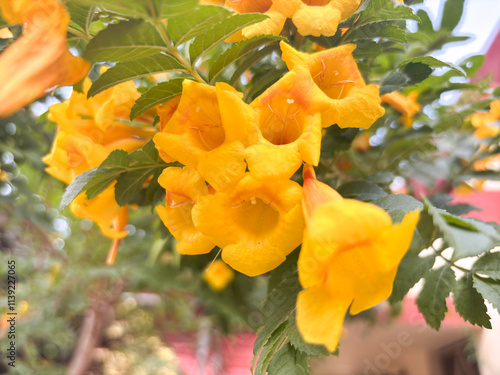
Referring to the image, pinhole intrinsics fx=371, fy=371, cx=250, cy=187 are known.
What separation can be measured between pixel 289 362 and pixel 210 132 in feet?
0.72

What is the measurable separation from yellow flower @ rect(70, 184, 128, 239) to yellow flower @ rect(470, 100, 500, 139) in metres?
0.75

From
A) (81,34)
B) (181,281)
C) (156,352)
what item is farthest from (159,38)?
(156,352)

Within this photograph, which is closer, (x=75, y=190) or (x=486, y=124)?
(x=75, y=190)

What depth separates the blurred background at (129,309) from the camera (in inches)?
42.3

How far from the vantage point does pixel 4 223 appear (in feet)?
4.75

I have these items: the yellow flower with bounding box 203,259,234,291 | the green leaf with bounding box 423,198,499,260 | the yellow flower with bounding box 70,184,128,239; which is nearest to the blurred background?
the yellow flower with bounding box 203,259,234,291

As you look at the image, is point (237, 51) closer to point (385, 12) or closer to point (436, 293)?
point (385, 12)

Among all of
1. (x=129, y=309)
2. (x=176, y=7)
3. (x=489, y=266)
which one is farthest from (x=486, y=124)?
(x=129, y=309)

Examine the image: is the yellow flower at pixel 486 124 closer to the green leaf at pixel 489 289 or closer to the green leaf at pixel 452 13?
the green leaf at pixel 452 13

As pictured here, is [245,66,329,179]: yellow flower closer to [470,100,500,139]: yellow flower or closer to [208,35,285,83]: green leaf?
[208,35,285,83]: green leaf

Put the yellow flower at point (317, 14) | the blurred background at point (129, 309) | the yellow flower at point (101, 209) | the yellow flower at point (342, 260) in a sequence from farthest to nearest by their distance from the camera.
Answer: the blurred background at point (129, 309) → the yellow flower at point (101, 209) → the yellow flower at point (317, 14) → the yellow flower at point (342, 260)

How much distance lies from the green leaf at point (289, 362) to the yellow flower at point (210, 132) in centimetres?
17

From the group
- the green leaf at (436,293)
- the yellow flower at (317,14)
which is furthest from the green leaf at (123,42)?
the green leaf at (436,293)

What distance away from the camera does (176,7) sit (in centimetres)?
27
